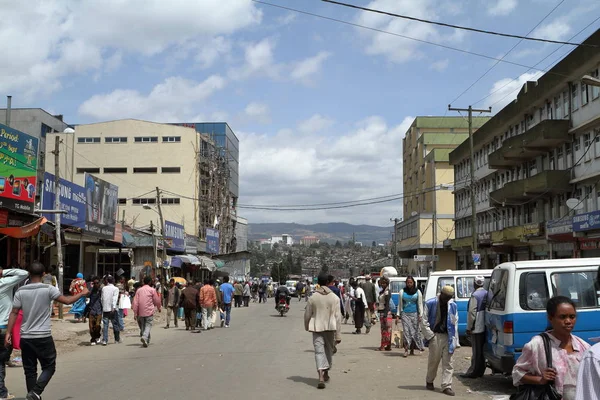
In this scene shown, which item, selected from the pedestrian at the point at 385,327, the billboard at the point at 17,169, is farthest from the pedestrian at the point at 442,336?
the billboard at the point at 17,169

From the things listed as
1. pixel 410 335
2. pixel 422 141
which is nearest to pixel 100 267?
pixel 410 335

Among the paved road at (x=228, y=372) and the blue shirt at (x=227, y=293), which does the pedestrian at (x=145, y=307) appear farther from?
the blue shirt at (x=227, y=293)

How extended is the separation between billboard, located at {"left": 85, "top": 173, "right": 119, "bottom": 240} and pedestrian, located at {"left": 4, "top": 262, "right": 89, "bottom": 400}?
2210cm

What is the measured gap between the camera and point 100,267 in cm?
4700

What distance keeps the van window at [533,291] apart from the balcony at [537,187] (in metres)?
28.1

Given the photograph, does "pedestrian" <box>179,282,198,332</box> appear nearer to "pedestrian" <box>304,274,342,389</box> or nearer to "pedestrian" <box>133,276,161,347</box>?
"pedestrian" <box>133,276,161,347</box>

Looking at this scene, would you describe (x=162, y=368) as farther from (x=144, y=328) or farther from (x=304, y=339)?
(x=304, y=339)

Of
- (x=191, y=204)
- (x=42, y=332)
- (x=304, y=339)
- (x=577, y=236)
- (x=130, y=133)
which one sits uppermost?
(x=130, y=133)

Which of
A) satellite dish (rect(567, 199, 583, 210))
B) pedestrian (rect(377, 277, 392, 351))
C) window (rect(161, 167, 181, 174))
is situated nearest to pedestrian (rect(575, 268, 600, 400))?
A: pedestrian (rect(377, 277, 392, 351))

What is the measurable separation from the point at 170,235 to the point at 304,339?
36.1 m

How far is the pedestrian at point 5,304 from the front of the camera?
28.6ft

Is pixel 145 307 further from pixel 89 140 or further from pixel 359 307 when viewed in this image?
pixel 89 140

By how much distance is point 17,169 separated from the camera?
891 inches

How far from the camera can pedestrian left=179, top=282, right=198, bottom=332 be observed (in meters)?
21.1
